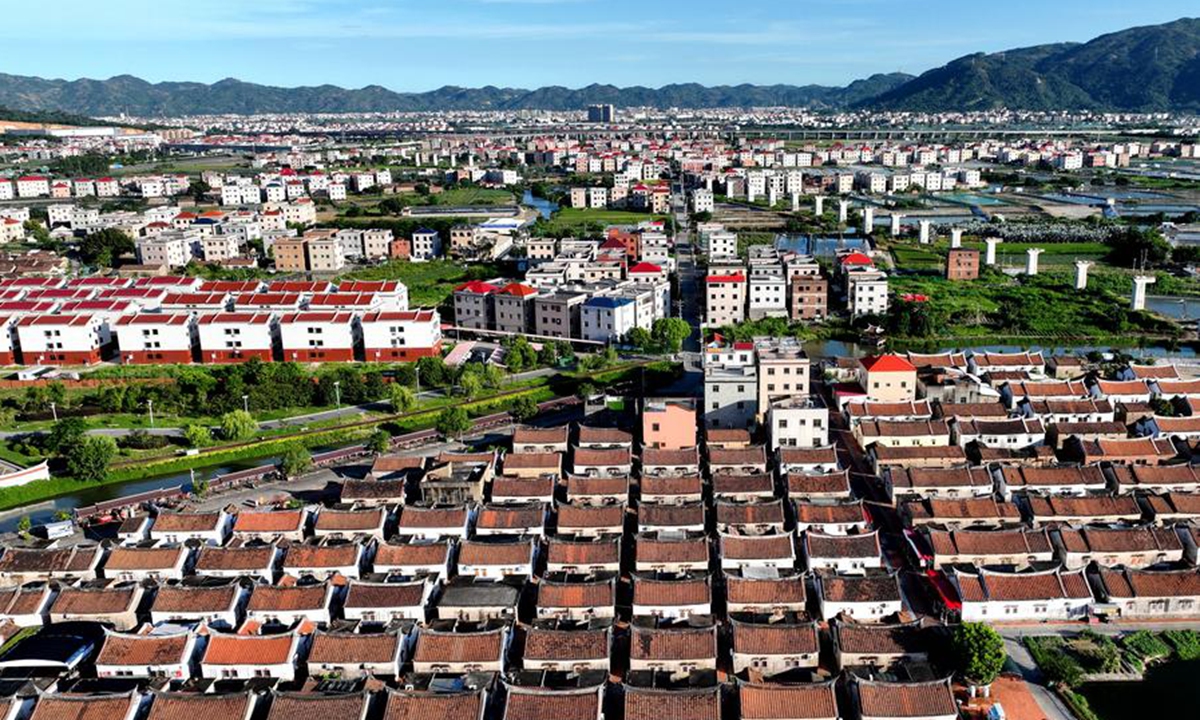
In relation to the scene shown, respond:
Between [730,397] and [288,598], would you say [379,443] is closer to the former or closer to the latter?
[288,598]

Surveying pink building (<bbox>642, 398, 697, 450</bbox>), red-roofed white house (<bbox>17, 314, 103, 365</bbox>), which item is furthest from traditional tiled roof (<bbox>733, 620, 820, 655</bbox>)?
red-roofed white house (<bbox>17, 314, 103, 365</bbox>)

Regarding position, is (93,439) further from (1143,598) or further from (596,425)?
(1143,598)

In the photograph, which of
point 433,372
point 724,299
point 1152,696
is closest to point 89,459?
point 433,372

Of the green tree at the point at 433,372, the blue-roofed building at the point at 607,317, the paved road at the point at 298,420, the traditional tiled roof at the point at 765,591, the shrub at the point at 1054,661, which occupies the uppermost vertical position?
the blue-roofed building at the point at 607,317

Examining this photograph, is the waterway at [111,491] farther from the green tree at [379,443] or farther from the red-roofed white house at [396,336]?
the red-roofed white house at [396,336]

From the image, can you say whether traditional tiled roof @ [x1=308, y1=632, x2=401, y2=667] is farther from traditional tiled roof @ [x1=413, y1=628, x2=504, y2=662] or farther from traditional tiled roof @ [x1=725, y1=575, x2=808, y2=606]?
traditional tiled roof @ [x1=725, y1=575, x2=808, y2=606]

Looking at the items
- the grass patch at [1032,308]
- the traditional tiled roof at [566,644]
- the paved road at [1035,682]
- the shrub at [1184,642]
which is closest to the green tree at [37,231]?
the grass patch at [1032,308]

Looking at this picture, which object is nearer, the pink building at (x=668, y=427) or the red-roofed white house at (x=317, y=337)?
the pink building at (x=668, y=427)
